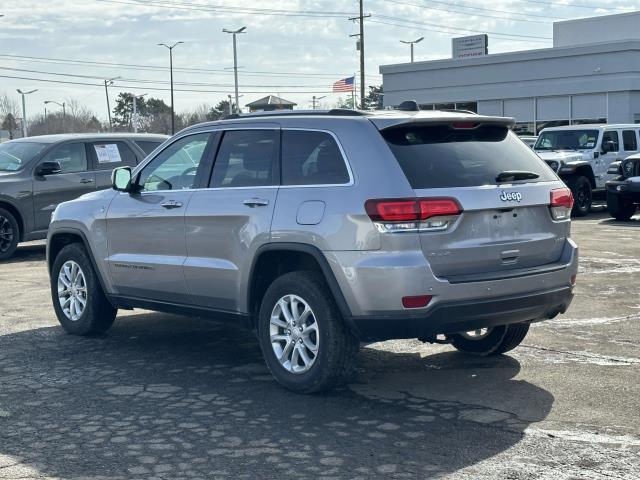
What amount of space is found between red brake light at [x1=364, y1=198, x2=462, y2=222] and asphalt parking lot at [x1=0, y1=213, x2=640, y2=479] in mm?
1165

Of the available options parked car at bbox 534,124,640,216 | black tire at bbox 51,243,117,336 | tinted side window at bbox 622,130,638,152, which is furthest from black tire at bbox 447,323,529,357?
tinted side window at bbox 622,130,638,152

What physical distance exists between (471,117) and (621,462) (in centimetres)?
246

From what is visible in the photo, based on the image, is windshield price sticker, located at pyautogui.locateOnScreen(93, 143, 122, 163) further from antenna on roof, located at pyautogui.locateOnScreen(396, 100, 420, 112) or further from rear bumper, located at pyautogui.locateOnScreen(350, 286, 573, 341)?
rear bumper, located at pyautogui.locateOnScreen(350, 286, 573, 341)

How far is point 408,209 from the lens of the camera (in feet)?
19.1

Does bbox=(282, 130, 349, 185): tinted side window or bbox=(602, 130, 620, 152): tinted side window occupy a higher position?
bbox=(602, 130, 620, 152): tinted side window

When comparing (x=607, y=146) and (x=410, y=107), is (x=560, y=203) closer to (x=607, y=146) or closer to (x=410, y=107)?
(x=410, y=107)

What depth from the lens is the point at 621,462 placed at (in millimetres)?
4965

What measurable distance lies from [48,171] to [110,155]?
1.08 meters

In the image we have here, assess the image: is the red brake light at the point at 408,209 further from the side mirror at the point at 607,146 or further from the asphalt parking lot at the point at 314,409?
the side mirror at the point at 607,146

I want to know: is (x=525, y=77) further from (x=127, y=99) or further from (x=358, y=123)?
(x=127, y=99)

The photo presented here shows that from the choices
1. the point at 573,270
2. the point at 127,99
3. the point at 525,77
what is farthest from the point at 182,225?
the point at 127,99

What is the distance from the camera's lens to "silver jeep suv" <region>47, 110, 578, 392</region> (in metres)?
5.89

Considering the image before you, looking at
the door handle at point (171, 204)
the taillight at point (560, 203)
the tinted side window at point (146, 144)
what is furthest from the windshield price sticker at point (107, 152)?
the taillight at point (560, 203)

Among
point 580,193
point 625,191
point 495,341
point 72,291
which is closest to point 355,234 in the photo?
point 495,341
